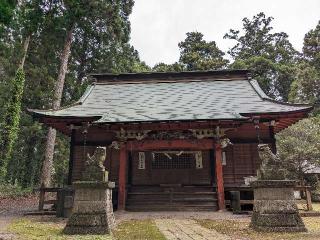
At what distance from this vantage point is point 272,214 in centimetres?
798

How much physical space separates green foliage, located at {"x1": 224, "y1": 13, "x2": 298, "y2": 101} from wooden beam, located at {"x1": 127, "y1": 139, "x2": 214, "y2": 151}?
25484 millimetres

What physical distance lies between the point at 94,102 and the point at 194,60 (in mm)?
31135

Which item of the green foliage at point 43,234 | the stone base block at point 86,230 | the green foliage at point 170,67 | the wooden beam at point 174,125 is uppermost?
the green foliage at point 170,67

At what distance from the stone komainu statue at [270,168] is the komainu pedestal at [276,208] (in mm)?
237

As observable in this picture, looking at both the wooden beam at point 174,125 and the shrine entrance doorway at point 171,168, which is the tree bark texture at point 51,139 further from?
the wooden beam at point 174,125

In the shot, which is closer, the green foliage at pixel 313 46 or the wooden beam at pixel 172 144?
the wooden beam at pixel 172 144

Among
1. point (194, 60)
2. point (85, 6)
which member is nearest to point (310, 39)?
point (194, 60)

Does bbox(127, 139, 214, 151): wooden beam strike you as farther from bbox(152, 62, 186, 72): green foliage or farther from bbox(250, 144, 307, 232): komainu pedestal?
bbox(152, 62, 186, 72): green foliage

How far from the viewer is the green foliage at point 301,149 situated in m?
23.0

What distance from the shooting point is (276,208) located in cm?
798

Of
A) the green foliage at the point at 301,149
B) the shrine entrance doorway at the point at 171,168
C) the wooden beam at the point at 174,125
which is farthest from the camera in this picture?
the green foliage at the point at 301,149

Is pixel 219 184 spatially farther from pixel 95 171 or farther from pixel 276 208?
pixel 95 171

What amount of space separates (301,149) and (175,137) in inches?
518

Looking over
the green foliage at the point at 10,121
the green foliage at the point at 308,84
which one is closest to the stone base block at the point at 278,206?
the green foliage at the point at 10,121
